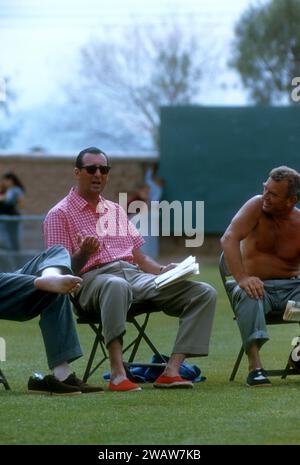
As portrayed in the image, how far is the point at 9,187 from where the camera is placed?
23766 millimetres

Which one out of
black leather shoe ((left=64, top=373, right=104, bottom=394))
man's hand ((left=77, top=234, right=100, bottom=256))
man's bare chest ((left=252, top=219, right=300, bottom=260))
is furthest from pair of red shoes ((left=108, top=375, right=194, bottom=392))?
man's bare chest ((left=252, top=219, right=300, bottom=260))

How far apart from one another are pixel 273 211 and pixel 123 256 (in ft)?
3.28

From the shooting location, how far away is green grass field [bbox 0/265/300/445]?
6.61 meters

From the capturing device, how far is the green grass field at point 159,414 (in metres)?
6.61

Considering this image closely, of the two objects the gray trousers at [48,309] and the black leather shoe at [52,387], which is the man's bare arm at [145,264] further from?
the black leather shoe at [52,387]

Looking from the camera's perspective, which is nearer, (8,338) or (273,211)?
(273,211)

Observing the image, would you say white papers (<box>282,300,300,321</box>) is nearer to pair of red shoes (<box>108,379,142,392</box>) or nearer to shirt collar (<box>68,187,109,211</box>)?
pair of red shoes (<box>108,379,142,392</box>)

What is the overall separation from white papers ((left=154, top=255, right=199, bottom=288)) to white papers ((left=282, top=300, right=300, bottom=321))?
25.4 inches

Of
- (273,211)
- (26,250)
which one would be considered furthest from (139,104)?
(273,211)

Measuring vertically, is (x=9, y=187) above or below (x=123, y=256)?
below

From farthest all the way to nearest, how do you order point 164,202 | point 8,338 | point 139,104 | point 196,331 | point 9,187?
point 139,104 < point 164,202 < point 9,187 < point 8,338 < point 196,331

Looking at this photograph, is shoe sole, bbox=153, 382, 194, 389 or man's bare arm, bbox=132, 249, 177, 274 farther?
man's bare arm, bbox=132, 249, 177, 274

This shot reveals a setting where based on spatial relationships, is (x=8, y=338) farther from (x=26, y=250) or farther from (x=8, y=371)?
(x=26, y=250)
